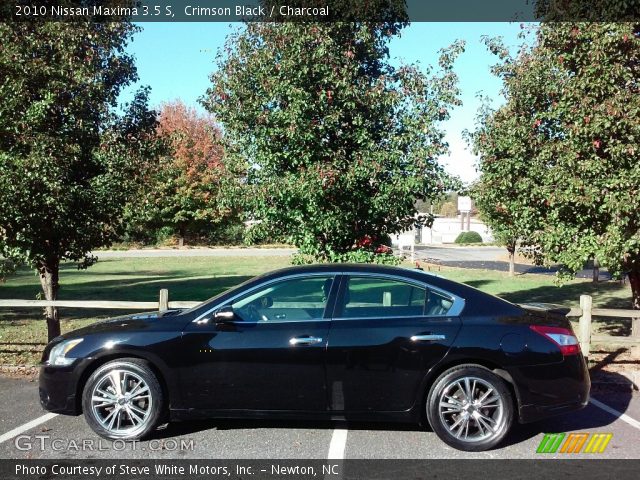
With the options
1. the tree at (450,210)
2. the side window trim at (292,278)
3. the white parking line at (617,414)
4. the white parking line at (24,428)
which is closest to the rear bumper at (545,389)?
the white parking line at (617,414)

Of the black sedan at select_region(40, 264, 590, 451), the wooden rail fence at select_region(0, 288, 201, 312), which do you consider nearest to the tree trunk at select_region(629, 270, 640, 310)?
the black sedan at select_region(40, 264, 590, 451)

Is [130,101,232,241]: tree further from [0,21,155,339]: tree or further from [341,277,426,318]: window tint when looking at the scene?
[341,277,426,318]: window tint

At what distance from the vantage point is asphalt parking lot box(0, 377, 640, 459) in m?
4.68

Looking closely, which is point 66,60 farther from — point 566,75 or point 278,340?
point 566,75

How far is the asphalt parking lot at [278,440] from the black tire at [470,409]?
120 mm

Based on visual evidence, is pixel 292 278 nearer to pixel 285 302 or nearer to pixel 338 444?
pixel 285 302

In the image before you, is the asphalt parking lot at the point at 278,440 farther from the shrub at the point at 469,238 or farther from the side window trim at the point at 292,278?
the shrub at the point at 469,238

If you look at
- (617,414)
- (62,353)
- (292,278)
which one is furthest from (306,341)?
(617,414)

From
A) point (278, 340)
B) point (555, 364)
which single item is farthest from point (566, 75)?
point (278, 340)

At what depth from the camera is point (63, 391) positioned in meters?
4.98

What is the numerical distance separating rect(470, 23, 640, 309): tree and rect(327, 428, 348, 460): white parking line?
4.02 m

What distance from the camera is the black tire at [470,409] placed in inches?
188

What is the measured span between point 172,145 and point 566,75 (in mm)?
5935

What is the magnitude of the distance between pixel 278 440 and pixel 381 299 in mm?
1444
